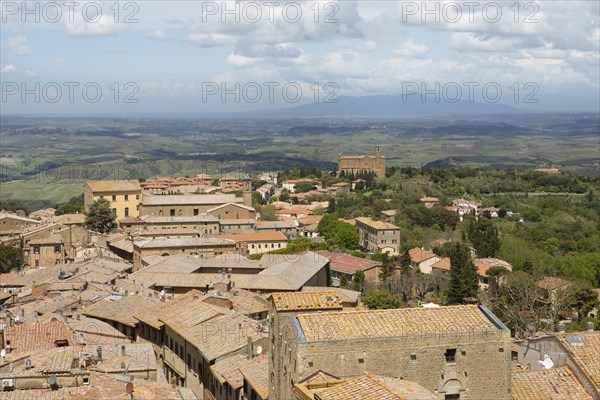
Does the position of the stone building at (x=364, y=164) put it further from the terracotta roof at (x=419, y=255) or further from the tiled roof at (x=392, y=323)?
the tiled roof at (x=392, y=323)

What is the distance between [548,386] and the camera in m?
14.6

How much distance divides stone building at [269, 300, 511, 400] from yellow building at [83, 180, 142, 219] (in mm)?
55896

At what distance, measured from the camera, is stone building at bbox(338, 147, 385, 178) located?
119 m

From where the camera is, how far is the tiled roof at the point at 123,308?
90.9 feet

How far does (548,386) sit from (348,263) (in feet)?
131

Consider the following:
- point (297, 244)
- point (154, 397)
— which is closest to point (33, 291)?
point (154, 397)

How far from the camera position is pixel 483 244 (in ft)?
206

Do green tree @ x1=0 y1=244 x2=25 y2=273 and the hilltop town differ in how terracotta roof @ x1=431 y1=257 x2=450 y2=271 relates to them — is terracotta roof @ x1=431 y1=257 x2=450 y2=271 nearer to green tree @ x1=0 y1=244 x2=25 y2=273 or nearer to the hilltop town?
the hilltop town

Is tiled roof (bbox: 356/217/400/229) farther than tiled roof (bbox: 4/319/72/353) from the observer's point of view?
Yes

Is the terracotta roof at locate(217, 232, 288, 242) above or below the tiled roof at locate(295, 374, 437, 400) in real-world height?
below

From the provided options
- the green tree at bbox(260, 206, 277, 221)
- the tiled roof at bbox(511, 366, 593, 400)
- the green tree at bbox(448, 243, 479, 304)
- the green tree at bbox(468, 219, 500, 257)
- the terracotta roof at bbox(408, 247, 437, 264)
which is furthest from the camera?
the green tree at bbox(260, 206, 277, 221)

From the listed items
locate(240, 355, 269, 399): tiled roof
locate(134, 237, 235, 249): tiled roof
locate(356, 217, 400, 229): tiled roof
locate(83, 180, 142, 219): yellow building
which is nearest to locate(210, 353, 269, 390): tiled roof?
locate(240, 355, 269, 399): tiled roof

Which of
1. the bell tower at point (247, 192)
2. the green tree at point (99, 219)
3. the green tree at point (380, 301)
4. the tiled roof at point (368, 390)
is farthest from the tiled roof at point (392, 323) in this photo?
the bell tower at point (247, 192)

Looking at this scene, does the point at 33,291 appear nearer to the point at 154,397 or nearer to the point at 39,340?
the point at 39,340
